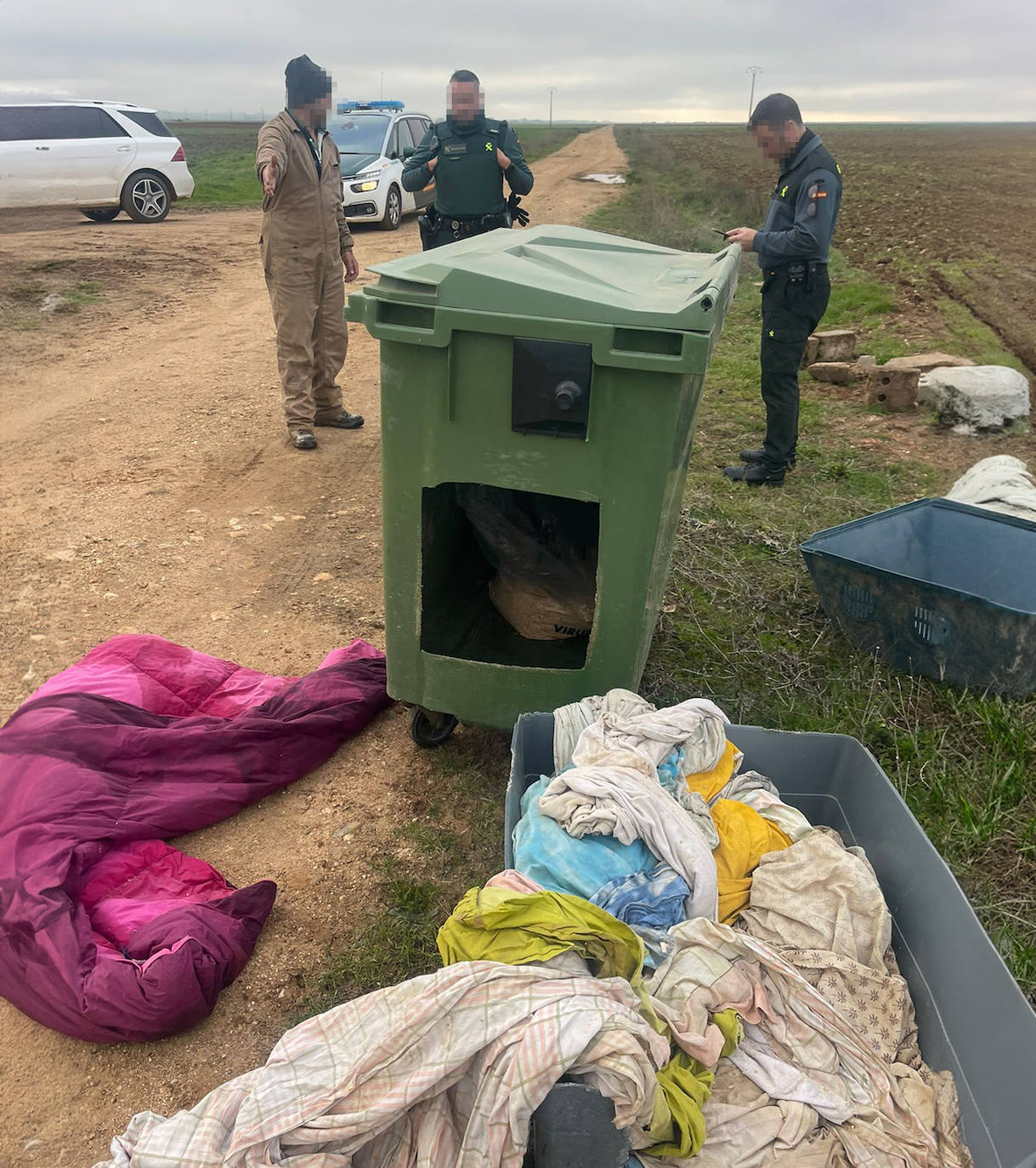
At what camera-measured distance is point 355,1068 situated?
1.57 metres

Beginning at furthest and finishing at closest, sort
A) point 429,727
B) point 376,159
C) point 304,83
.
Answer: point 376,159 → point 304,83 → point 429,727

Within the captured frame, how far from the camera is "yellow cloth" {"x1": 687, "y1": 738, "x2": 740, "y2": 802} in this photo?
8.21ft

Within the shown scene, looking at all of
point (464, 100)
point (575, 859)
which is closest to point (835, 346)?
point (464, 100)

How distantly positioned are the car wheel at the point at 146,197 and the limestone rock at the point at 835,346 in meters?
9.74

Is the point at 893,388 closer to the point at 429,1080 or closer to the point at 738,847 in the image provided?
the point at 738,847

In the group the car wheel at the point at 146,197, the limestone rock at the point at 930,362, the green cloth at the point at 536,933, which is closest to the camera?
the green cloth at the point at 536,933

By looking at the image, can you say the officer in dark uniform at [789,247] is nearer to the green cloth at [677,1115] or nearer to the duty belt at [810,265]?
the duty belt at [810,265]

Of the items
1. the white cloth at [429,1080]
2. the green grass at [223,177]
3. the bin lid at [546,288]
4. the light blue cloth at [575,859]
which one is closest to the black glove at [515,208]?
the bin lid at [546,288]

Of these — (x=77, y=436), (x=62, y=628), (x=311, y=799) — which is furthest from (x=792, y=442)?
(x=77, y=436)

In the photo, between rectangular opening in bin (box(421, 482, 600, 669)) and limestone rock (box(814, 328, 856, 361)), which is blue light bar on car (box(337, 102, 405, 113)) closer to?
limestone rock (box(814, 328, 856, 361))

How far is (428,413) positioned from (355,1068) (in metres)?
1.59

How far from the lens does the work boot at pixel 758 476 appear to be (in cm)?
543

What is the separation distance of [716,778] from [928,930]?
638mm

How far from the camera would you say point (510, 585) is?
11.0ft
